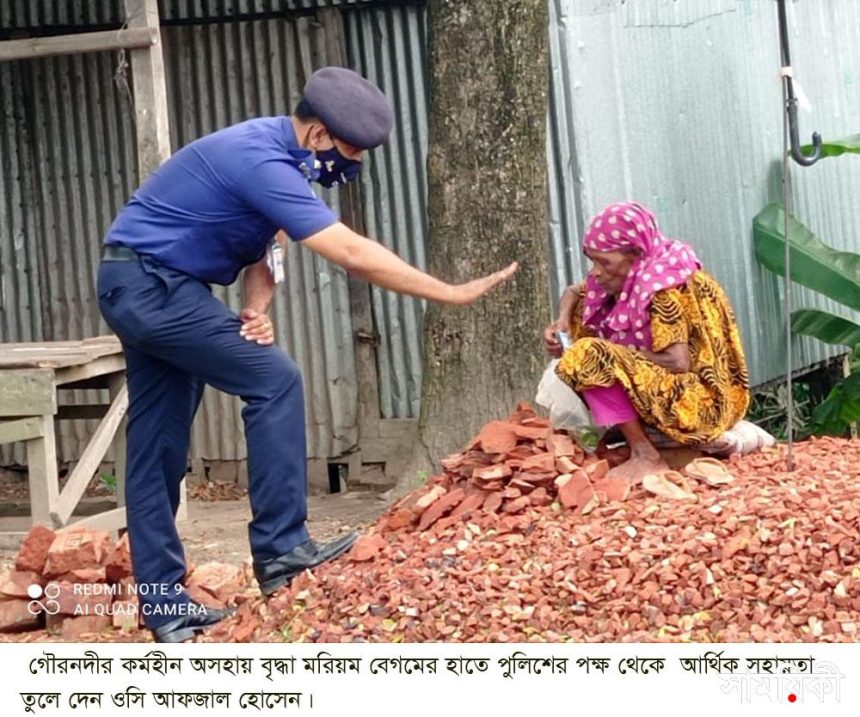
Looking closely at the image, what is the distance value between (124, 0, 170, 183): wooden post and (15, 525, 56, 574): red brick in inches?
90.7

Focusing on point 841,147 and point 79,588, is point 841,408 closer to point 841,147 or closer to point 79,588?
point 841,147

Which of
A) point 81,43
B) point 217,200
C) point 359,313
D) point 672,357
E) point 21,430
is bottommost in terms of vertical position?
point 21,430

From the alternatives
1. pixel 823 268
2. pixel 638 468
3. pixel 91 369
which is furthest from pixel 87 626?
pixel 823 268

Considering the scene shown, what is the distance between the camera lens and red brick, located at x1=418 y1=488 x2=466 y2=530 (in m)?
5.83

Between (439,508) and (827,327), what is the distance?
4578 millimetres

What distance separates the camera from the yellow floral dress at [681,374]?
5.71m

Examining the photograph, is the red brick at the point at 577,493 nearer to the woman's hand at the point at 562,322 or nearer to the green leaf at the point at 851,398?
the woman's hand at the point at 562,322

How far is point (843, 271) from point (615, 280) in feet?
12.0

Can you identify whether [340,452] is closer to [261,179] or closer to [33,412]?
[33,412]

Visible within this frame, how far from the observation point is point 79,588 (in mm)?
6074

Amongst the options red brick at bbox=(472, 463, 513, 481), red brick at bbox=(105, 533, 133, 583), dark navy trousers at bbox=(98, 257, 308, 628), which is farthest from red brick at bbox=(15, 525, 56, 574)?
red brick at bbox=(472, 463, 513, 481)

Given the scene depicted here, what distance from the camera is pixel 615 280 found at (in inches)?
235

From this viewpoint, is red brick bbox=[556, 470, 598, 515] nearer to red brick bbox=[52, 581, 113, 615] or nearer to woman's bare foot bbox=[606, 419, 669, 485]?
woman's bare foot bbox=[606, 419, 669, 485]

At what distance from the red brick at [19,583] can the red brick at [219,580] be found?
648 millimetres
